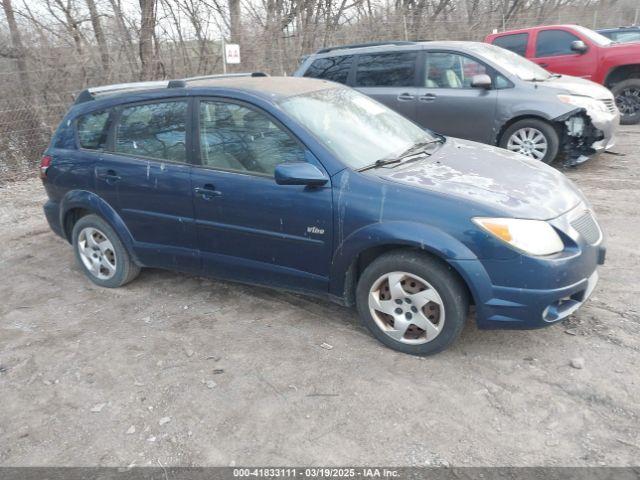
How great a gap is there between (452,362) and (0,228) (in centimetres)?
568

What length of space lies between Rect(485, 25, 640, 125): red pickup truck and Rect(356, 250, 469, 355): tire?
8.65m

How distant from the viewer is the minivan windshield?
711cm

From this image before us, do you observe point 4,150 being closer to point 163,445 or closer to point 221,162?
point 221,162

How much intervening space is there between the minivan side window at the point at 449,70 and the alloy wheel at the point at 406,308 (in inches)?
191

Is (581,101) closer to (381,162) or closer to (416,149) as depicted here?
(416,149)

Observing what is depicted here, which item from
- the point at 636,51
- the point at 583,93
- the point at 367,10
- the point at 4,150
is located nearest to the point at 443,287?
the point at 583,93

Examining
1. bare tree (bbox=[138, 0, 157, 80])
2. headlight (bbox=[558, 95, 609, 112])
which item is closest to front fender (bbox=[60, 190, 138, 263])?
headlight (bbox=[558, 95, 609, 112])

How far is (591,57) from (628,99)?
117cm

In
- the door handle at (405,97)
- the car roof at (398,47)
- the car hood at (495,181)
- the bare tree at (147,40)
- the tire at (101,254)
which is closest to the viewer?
the car hood at (495,181)

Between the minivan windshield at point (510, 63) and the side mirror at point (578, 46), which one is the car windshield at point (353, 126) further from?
the side mirror at point (578, 46)

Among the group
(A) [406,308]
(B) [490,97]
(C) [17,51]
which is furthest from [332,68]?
(A) [406,308]

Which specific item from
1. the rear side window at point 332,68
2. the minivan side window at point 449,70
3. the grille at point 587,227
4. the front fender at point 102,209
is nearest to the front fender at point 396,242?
the grille at point 587,227

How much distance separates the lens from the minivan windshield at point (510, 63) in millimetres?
7113

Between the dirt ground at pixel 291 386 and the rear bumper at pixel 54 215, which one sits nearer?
the dirt ground at pixel 291 386
